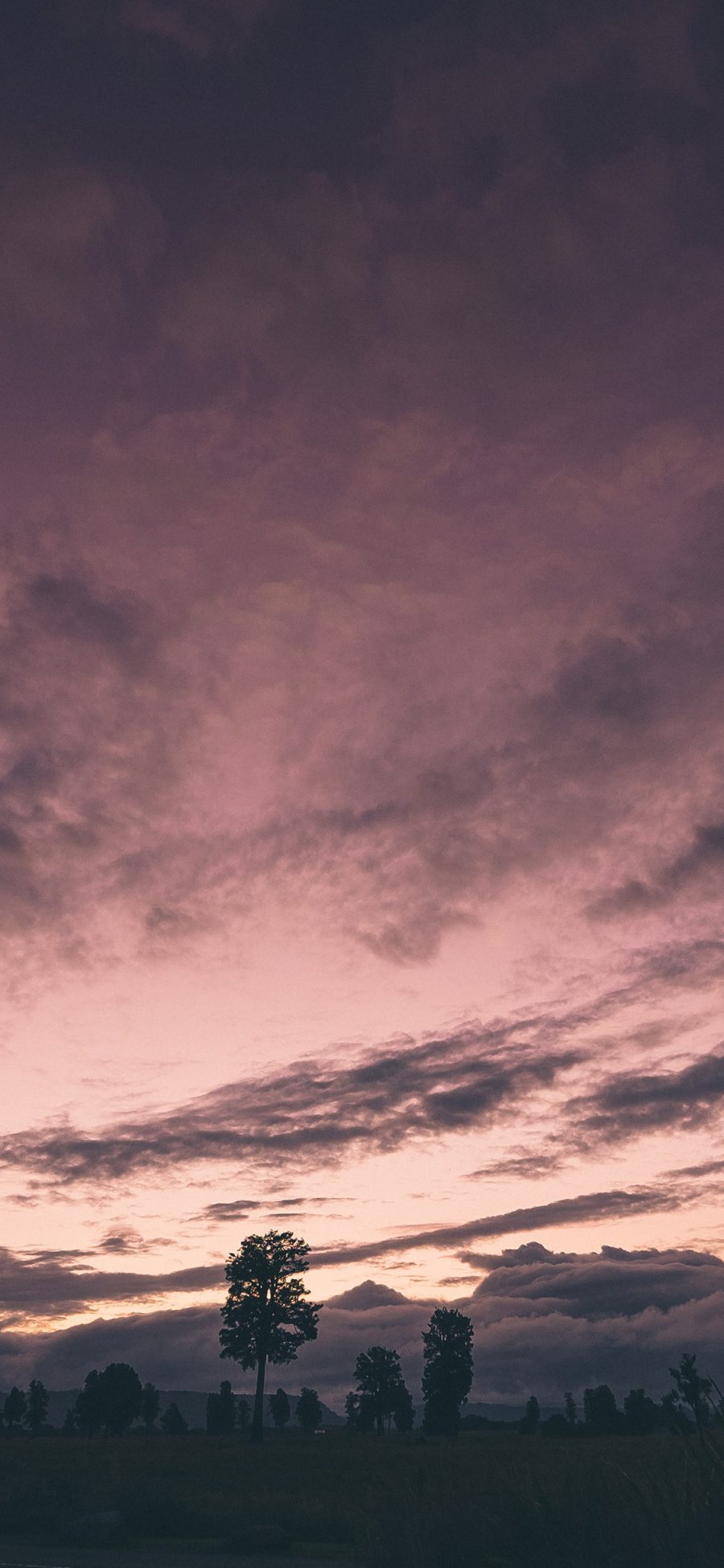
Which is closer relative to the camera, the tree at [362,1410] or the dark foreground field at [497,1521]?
the dark foreground field at [497,1521]

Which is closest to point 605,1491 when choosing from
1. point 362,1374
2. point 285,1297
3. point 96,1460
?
point 96,1460

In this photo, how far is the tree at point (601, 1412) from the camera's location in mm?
124444

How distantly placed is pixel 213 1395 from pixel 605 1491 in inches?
7611

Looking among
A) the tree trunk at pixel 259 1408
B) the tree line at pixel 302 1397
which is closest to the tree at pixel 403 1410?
the tree line at pixel 302 1397

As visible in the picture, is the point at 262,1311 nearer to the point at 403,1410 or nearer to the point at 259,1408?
the point at 259,1408

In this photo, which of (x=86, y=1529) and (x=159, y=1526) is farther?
(x=159, y=1526)

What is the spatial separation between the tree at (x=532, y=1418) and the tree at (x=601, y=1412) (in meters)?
7.64

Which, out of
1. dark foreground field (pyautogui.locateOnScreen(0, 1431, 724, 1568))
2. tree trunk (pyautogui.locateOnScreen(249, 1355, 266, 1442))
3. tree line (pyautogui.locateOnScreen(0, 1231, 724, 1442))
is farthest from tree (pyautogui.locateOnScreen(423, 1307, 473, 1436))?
dark foreground field (pyautogui.locateOnScreen(0, 1431, 724, 1568))

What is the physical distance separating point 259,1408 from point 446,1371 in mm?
89645

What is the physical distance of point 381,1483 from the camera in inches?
682

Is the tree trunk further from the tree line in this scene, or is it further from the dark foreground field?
the dark foreground field

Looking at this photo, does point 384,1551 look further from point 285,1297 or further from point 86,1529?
point 285,1297

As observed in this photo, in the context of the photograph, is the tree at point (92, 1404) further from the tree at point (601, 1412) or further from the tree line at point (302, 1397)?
the tree at point (601, 1412)

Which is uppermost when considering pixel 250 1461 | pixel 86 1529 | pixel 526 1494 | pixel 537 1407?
pixel 526 1494
